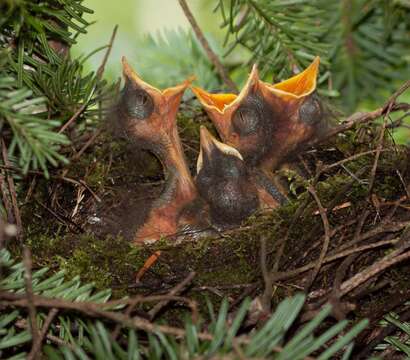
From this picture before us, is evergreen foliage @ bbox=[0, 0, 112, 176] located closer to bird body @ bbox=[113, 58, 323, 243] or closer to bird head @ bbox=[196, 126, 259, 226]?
bird body @ bbox=[113, 58, 323, 243]

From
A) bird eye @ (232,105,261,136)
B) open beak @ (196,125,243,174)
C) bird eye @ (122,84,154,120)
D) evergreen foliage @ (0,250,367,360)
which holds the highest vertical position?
bird eye @ (122,84,154,120)

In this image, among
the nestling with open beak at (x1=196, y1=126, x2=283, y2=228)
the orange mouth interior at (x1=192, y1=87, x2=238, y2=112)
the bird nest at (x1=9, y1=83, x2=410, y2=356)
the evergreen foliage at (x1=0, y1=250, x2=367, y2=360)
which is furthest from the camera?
the orange mouth interior at (x1=192, y1=87, x2=238, y2=112)

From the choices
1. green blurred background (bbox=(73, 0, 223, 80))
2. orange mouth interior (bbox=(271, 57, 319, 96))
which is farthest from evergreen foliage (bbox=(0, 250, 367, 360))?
green blurred background (bbox=(73, 0, 223, 80))

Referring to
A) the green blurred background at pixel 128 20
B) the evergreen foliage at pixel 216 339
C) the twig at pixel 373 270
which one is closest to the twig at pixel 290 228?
the twig at pixel 373 270

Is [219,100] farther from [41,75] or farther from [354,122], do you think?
[41,75]

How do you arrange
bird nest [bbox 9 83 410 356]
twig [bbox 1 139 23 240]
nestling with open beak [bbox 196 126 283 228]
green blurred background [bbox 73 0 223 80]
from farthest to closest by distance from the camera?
green blurred background [bbox 73 0 223 80] → nestling with open beak [bbox 196 126 283 228] → twig [bbox 1 139 23 240] → bird nest [bbox 9 83 410 356]

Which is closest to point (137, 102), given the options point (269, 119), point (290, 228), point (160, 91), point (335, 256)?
point (160, 91)

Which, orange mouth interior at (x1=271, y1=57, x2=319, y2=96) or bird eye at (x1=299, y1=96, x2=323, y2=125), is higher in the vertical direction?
orange mouth interior at (x1=271, y1=57, x2=319, y2=96)
